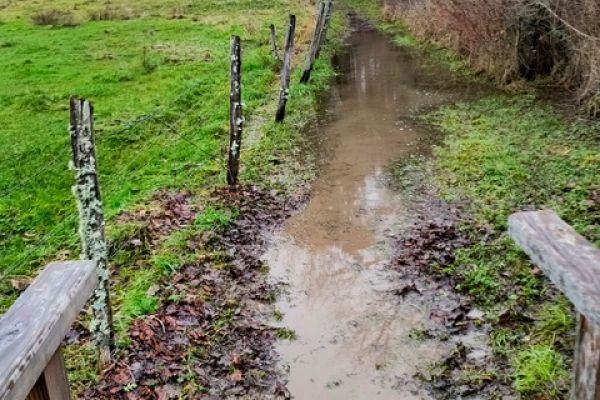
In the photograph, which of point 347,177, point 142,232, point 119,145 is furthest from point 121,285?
point 119,145

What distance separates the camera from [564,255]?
2.75 m

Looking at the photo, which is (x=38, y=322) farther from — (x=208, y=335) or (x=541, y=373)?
(x=541, y=373)

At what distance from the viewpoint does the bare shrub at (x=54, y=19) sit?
32594 millimetres

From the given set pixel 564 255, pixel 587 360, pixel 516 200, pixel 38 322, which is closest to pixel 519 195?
pixel 516 200

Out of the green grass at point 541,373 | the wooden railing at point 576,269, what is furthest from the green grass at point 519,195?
the wooden railing at point 576,269

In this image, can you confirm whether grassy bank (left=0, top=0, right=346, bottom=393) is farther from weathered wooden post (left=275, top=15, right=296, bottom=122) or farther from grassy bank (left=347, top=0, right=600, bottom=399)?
grassy bank (left=347, top=0, right=600, bottom=399)

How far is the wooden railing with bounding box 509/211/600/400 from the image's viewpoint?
8.45 ft

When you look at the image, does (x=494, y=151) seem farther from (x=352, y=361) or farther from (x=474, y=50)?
(x=474, y=50)

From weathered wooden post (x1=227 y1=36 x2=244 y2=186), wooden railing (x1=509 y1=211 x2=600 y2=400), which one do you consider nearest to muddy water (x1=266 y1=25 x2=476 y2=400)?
weathered wooden post (x1=227 y1=36 x2=244 y2=186)

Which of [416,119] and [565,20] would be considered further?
[416,119]

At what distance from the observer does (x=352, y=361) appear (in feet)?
20.4

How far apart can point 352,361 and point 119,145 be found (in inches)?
375

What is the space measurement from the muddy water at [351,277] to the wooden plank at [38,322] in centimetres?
370

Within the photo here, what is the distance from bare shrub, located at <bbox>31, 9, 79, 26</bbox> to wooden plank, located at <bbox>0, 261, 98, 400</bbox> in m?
33.4
